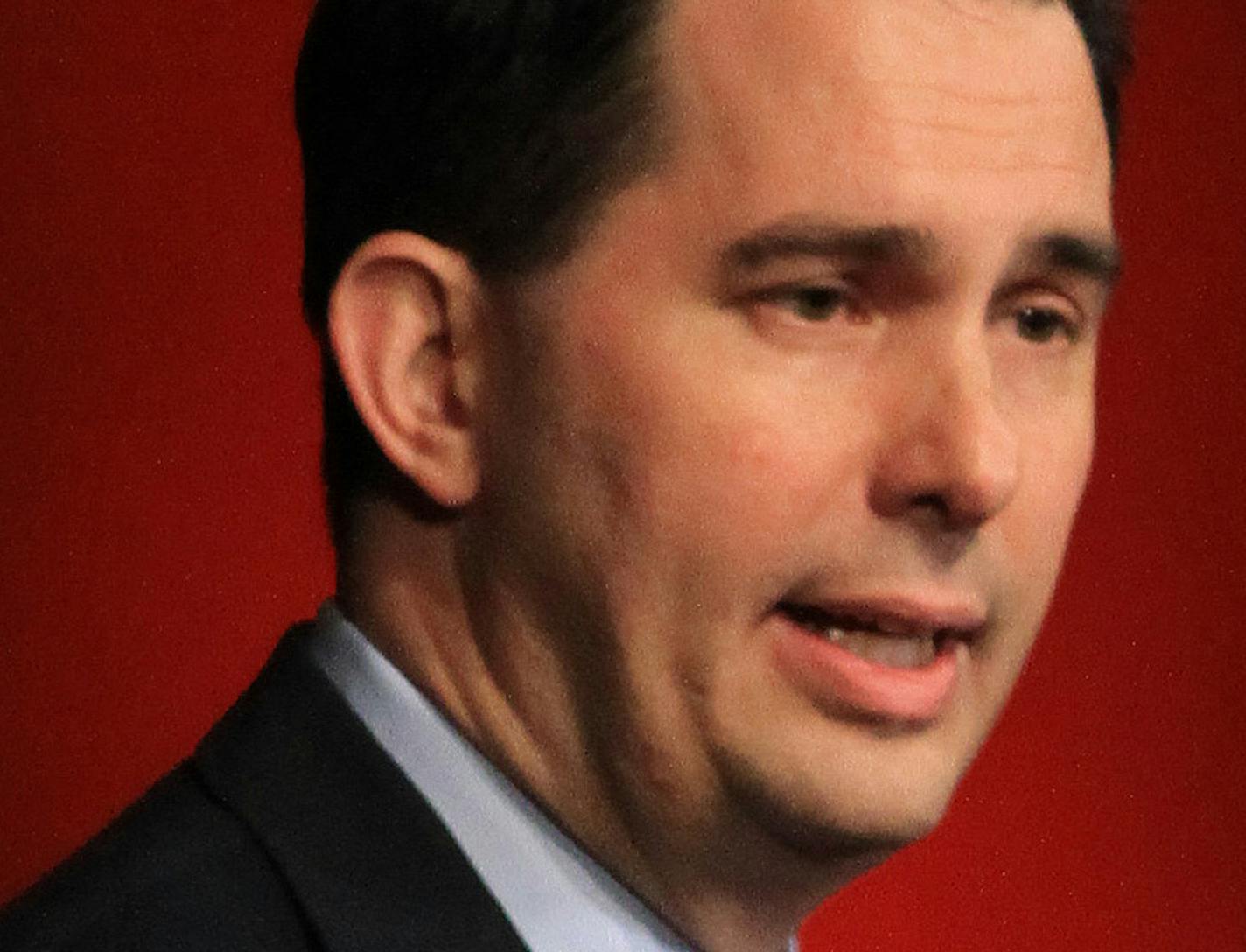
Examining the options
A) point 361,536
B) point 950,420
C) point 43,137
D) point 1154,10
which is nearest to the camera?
point 950,420

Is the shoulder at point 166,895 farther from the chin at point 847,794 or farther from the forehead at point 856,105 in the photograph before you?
the forehead at point 856,105

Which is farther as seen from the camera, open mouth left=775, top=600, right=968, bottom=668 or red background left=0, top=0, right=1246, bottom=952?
red background left=0, top=0, right=1246, bottom=952

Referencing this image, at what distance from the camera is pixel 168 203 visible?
4.44 ft

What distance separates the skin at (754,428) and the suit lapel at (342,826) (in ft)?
0.20

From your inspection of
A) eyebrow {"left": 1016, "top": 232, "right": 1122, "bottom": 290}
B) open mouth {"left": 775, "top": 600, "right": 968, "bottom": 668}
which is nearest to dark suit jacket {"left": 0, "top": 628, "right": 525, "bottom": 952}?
open mouth {"left": 775, "top": 600, "right": 968, "bottom": 668}

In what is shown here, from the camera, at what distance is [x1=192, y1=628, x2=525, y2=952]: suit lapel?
3.12 feet

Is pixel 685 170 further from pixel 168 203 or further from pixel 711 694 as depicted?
pixel 168 203

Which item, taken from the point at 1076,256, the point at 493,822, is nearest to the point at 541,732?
the point at 493,822

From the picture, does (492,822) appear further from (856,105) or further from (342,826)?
(856,105)

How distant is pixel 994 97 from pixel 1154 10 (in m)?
0.72

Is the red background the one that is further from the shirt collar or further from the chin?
the chin

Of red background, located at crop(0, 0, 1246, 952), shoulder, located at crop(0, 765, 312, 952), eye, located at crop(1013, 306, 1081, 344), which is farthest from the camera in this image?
red background, located at crop(0, 0, 1246, 952)

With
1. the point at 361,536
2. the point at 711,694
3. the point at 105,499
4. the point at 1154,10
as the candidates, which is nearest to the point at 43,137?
the point at 105,499

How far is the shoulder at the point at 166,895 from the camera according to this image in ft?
3.01
